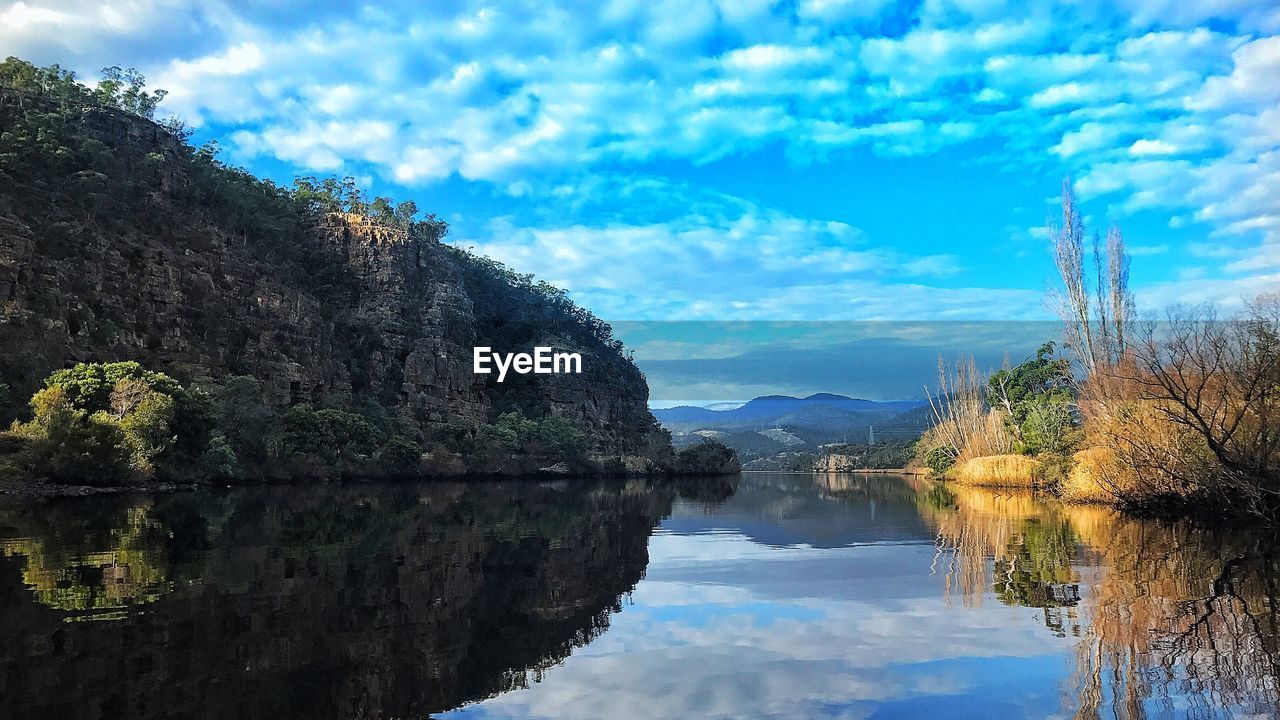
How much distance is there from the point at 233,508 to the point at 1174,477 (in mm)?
28954

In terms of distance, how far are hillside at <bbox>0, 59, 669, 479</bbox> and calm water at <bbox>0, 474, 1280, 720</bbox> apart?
39.4 meters

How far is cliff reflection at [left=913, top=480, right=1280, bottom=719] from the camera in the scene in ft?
20.2

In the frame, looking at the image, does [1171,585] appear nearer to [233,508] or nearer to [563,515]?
[563,515]

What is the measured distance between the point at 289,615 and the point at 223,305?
72.8 m

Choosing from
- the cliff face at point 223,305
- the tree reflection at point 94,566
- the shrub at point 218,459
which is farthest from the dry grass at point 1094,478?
the cliff face at point 223,305

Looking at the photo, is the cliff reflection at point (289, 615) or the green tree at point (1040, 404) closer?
the cliff reflection at point (289, 615)

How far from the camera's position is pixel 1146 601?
9.76m

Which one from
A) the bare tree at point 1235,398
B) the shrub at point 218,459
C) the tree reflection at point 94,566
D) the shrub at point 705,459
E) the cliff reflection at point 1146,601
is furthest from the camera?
the shrub at point 705,459

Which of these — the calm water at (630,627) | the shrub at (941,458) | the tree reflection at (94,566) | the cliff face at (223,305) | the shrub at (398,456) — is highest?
the cliff face at (223,305)

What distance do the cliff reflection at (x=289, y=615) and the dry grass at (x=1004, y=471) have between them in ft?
107

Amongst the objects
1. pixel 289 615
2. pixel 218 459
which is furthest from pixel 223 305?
pixel 289 615

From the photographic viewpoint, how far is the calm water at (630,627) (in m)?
6.18

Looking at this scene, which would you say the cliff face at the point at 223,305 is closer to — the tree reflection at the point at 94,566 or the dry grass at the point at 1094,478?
the tree reflection at the point at 94,566

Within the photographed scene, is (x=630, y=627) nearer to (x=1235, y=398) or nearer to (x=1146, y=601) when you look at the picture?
(x=1146, y=601)
